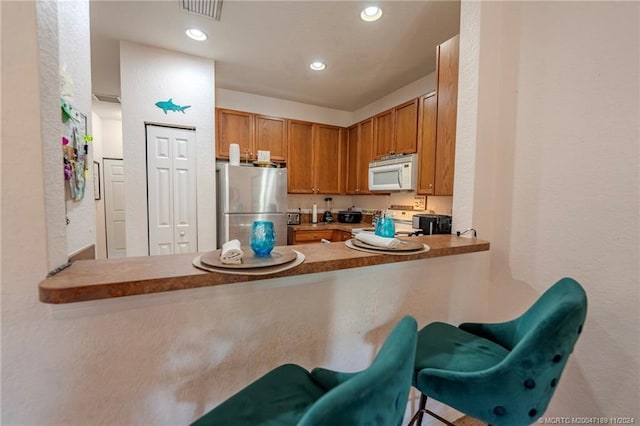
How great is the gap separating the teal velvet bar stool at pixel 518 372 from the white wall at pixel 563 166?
0.46m

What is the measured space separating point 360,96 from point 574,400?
3338 millimetres

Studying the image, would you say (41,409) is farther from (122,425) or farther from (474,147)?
(474,147)

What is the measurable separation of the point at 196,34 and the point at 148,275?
7.57ft

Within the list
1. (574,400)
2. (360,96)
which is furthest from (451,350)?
(360,96)

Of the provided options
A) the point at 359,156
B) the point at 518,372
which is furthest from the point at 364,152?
the point at 518,372

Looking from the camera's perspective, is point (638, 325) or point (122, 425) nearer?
point (122, 425)

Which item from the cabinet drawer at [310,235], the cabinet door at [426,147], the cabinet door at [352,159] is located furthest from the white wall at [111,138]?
the cabinet door at [426,147]

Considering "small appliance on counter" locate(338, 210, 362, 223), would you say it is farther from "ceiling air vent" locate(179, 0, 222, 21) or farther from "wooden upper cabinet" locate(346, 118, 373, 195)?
"ceiling air vent" locate(179, 0, 222, 21)

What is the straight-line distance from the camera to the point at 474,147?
4.57 feet

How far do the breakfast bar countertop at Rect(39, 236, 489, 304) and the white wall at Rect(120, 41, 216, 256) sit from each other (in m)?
1.84

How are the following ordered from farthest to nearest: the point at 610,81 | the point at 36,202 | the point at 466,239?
the point at 466,239, the point at 610,81, the point at 36,202

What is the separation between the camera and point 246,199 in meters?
2.72

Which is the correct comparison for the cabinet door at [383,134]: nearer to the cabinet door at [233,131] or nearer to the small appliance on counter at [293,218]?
the small appliance on counter at [293,218]

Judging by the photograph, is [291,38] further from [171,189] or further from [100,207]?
[100,207]
